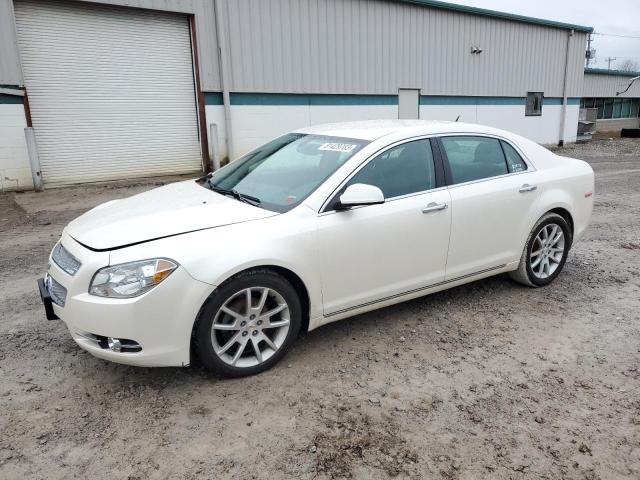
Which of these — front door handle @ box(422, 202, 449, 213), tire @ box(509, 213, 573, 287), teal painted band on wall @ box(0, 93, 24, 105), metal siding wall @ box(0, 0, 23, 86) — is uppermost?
metal siding wall @ box(0, 0, 23, 86)

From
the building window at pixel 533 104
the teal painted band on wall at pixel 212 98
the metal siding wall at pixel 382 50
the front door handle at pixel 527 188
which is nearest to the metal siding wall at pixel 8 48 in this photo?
the teal painted band on wall at pixel 212 98

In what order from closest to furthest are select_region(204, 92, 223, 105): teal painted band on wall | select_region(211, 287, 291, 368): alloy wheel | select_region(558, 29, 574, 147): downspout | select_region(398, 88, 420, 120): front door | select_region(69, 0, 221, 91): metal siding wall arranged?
select_region(211, 287, 291, 368): alloy wheel → select_region(69, 0, 221, 91): metal siding wall → select_region(204, 92, 223, 105): teal painted band on wall → select_region(398, 88, 420, 120): front door → select_region(558, 29, 574, 147): downspout

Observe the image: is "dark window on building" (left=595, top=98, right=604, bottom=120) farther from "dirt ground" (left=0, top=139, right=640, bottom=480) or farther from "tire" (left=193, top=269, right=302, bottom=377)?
"tire" (left=193, top=269, right=302, bottom=377)

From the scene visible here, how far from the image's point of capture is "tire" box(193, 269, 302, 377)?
3.04m

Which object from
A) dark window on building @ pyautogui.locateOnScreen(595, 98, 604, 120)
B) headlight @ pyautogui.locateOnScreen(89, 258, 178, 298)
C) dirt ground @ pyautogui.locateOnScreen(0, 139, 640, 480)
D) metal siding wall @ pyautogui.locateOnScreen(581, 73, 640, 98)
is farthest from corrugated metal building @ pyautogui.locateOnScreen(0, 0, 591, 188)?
dark window on building @ pyautogui.locateOnScreen(595, 98, 604, 120)

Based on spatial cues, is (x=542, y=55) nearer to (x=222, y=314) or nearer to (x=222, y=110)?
(x=222, y=110)

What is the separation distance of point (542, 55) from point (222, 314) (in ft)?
73.1

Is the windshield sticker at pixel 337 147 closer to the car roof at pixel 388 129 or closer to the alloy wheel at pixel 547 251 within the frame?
the car roof at pixel 388 129

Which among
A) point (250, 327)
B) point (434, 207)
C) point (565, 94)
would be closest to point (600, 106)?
point (565, 94)

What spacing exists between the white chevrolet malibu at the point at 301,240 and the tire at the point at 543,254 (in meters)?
0.02

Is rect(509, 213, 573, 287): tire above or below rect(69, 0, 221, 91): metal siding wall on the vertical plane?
below

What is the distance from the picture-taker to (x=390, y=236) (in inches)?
144

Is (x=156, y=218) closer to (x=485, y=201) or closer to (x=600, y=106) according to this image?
(x=485, y=201)

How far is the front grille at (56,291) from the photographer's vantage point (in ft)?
10.1
